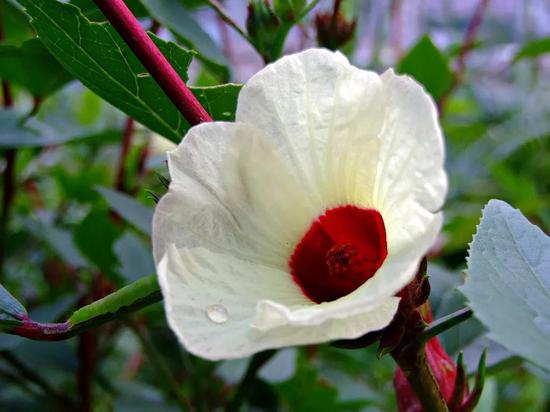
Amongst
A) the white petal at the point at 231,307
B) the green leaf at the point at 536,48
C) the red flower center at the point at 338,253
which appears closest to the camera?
the white petal at the point at 231,307

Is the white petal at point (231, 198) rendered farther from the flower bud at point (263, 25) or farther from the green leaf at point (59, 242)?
the green leaf at point (59, 242)

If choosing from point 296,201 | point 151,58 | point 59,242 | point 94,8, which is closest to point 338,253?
point 296,201

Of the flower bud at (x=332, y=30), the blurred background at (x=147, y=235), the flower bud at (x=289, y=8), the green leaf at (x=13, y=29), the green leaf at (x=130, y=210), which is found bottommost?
the blurred background at (x=147, y=235)

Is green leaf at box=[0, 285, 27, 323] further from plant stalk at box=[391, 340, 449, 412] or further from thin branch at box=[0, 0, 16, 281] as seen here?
thin branch at box=[0, 0, 16, 281]

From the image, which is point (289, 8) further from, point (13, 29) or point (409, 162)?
point (13, 29)

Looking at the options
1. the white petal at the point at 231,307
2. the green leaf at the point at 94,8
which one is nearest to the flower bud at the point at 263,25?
the green leaf at the point at 94,8

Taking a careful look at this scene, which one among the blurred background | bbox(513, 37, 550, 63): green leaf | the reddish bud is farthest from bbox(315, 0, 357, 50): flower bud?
bbox(513, 37, 550, 63): green leaf
